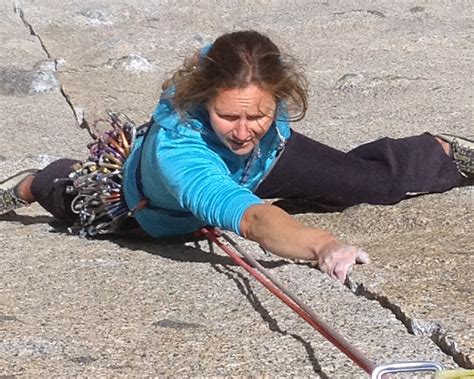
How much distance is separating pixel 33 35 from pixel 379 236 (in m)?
3.33

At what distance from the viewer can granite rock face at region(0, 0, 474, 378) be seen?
5.91 feet

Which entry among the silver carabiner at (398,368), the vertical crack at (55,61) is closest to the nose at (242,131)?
the silver carabiner at (398,368)

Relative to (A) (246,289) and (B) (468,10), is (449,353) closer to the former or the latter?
(A) (246,289)

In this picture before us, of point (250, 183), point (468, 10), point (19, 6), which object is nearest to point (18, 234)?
point (250, 183)

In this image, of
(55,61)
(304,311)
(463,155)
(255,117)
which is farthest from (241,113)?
(55,61)

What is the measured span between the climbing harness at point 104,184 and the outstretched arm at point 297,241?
741mm

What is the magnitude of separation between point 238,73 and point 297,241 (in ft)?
1.48

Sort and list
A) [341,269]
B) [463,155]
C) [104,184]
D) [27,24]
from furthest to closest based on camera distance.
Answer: [27,24] → [463,155] → [104,184] → [341,269]

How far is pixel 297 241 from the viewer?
209 cm

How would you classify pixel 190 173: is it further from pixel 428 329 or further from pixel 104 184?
pixel 428 329

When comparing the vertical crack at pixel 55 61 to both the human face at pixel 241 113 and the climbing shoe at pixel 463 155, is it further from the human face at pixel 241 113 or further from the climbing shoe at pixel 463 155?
the human face at pixel 241 113

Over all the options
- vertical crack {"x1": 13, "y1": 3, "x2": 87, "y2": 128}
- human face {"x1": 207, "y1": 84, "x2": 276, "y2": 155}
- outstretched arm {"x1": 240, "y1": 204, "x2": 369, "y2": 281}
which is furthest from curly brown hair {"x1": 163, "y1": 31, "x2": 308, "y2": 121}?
vertical crack {"x1": 13, "y1": 3, "x2": 87, "y2": 128}

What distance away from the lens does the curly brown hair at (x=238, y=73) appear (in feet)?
7.75

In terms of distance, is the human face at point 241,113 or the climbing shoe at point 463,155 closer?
the human face at point 241,113
